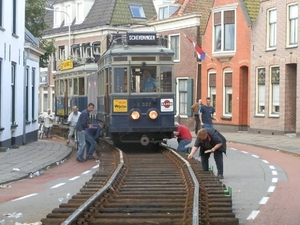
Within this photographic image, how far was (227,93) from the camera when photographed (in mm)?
42125

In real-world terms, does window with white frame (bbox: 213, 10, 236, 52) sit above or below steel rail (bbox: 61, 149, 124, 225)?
above

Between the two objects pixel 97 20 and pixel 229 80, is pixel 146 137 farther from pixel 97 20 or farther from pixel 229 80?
pixel 97 20

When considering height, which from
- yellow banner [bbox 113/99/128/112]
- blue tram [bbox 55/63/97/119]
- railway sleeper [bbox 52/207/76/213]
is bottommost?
railway sleeper [bbox 52/207/76/213]

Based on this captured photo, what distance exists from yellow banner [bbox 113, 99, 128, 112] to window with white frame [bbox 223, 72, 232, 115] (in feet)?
66.5

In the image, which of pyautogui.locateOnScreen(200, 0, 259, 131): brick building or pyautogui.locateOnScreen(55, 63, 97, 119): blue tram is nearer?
pyautogui.locateOnScreen(55, 63, 97, 119): blue tram

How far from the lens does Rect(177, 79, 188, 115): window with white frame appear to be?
46959mm

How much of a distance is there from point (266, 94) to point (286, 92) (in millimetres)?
1934

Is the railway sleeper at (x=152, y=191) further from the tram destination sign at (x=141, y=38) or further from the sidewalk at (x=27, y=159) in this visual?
the tram destination sign at (x=141, y=38)

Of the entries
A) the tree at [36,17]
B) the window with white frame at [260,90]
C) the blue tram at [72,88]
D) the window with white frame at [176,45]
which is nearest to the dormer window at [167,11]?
the window with white frame at [176,45]

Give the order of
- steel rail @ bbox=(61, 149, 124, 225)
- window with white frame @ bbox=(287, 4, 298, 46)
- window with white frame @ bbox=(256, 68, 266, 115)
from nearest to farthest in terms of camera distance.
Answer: steel rail @ bbox=(61, 149, 124, 225) → window with white frame @ bbox=(287, 4, 298, 46) → window with white frame @ bbox=(256, 68, 266, 115)

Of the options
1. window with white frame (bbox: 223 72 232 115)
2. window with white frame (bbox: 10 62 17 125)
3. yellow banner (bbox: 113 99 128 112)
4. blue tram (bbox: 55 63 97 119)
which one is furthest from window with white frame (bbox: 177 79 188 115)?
yellow banner (bbox: 113 99 128 112)

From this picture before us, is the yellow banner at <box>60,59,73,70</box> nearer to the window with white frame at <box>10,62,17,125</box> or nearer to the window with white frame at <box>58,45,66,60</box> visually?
the window with white frame at <box>10,62,17,125</box>

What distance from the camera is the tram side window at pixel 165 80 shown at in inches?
877

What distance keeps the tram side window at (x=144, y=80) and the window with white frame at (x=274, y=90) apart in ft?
51.7
